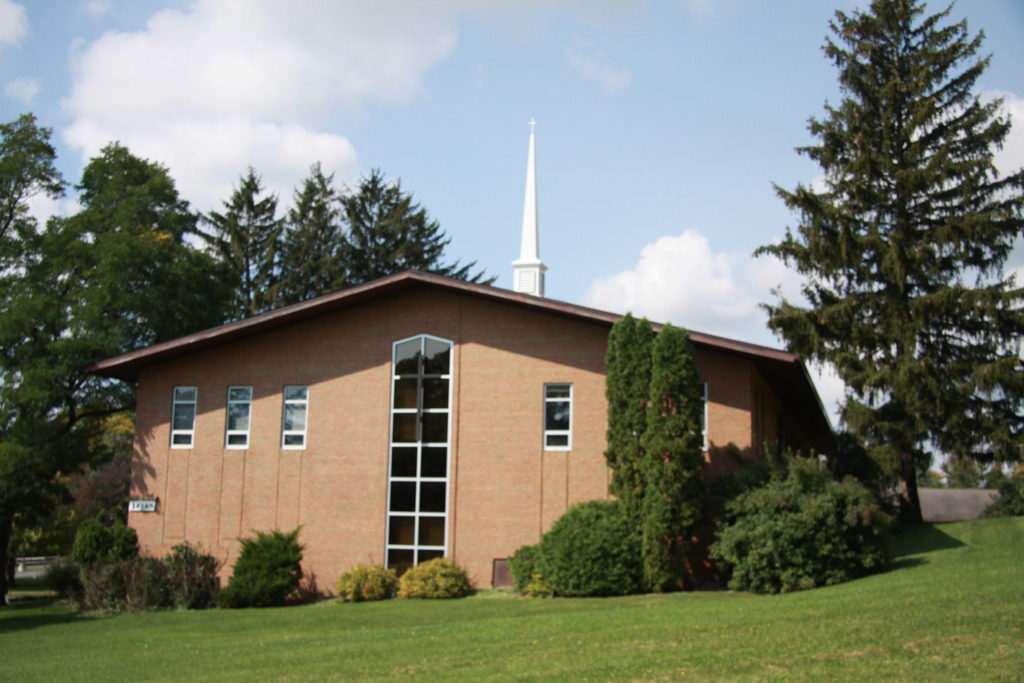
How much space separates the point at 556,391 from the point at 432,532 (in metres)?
4.41

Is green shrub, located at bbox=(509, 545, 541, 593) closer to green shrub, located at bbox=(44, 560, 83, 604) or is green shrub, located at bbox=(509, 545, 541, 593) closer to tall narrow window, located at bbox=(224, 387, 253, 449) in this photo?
tall narrow window, located at bbox=(224, 387, 253, 449)

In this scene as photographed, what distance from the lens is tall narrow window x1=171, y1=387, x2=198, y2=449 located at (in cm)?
2416

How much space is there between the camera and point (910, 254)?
2591 cm

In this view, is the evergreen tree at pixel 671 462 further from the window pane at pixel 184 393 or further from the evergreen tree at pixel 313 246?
the evergreen tree at pixel 313 246

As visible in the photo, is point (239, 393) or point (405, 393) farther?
point (239, 393)

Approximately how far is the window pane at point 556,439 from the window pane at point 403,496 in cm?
338

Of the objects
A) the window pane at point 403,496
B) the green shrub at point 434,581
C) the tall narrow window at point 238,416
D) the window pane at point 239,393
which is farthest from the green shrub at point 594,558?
the window pane at point 239,393

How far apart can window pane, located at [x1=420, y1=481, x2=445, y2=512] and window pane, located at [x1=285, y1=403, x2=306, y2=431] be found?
3.48 m

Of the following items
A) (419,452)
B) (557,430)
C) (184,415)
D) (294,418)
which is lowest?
(419,452)

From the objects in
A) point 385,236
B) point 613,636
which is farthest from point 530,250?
point 613,636

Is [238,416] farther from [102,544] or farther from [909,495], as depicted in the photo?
[909,495]

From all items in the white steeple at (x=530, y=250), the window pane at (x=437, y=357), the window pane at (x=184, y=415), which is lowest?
the window pane at (x=184, y=415)

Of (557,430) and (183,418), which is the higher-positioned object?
(183,418)

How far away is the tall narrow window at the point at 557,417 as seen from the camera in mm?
21922
